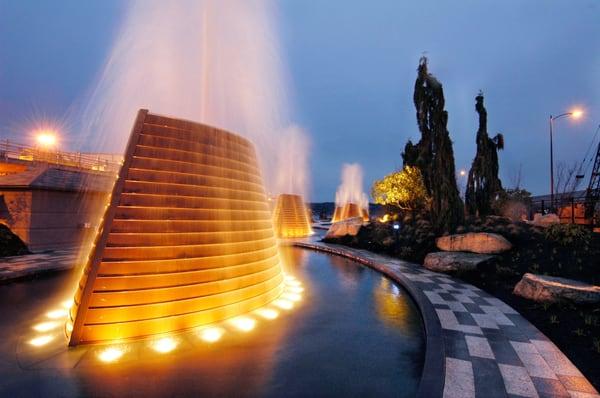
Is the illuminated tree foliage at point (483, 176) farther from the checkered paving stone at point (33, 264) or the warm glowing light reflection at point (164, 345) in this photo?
the checkered paving stone at point (33, 264)

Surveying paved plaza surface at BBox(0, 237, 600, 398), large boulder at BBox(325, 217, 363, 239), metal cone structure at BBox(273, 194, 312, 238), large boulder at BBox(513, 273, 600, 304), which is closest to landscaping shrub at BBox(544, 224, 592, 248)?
large boulder at BBox(513, 273, 600, 304)

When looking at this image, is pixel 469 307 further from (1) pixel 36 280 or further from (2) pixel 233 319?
(1) pixel 36 280

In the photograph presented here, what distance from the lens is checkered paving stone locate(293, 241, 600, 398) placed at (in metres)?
3.90

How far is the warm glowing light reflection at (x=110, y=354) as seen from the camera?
4.71 m

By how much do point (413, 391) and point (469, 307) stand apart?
413 cm

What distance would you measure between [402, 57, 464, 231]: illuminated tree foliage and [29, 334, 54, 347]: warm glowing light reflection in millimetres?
15948

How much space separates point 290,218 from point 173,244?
20.1 m

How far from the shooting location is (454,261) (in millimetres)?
11016

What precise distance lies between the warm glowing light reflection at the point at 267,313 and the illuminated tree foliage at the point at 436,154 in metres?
12.0

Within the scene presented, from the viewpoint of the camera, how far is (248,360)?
481 cm

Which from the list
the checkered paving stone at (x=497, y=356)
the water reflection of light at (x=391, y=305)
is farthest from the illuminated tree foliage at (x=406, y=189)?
the checkered paving stone at (x=497, y=356)

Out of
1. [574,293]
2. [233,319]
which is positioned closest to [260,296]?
[233,319]

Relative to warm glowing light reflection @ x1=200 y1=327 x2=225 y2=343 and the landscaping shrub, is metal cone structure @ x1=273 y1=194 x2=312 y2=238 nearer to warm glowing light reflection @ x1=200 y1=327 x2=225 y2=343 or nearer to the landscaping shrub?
the landscaping shrub

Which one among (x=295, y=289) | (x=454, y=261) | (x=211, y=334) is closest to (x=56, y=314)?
(x=211, y=334)
